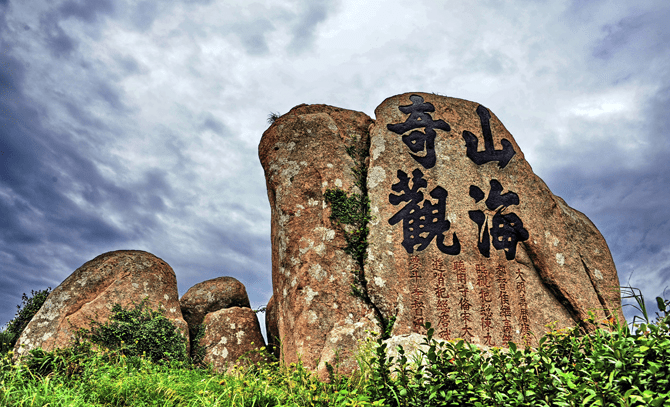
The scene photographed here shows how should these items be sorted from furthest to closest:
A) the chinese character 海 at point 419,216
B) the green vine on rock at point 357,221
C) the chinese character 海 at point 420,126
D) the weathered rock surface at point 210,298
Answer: the weathered rock surface at point 210,298
the chinese character 海 at point 420,126
the chinese character 海 at point 419,216
the green vine on rock at point 357,221

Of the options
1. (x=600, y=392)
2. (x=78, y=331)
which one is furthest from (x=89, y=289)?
(x=600, y=392)

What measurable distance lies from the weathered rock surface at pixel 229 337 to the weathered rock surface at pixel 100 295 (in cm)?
65

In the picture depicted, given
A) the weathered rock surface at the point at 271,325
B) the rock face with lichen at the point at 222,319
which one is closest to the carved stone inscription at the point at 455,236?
the weathered rock surface at the point at 271,325

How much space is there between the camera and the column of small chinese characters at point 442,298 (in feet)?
19.6

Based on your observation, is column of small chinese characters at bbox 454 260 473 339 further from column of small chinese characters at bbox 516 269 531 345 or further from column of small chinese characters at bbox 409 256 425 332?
column of small chinese characters at bbox 516 269 531 345

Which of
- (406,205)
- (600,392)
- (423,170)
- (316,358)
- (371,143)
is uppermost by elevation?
(371,143)

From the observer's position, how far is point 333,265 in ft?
20.7

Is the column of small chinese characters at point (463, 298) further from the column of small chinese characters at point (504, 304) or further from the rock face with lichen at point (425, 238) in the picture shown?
the column of small chinese characters at point (504, 304)

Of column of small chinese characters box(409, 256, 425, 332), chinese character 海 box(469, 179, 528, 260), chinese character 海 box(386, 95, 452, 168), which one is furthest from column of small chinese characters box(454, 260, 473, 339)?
chinese character 海 box(386, 95, 452, 168)

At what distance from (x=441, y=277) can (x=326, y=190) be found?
2278 millimetres

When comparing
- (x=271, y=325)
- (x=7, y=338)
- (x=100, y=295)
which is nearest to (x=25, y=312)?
(x=7, y=338)

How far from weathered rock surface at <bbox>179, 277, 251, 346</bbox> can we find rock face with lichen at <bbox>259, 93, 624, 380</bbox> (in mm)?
2674

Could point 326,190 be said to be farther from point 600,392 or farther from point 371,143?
point 600,392

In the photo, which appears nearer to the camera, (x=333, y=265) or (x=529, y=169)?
(x=333, y=265)
